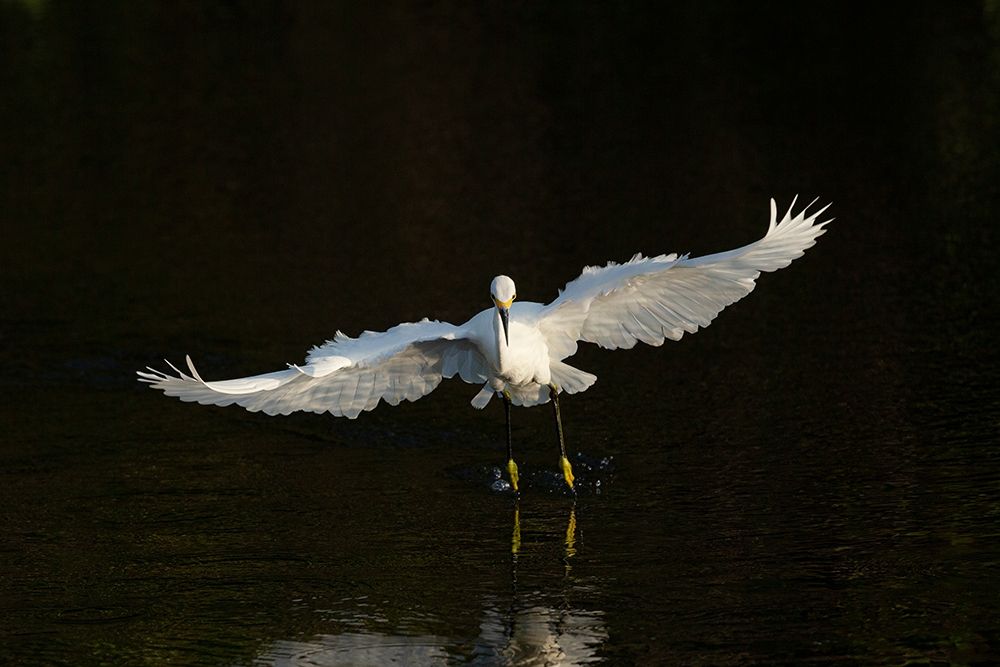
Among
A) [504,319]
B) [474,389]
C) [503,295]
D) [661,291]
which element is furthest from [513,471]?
[474,389]

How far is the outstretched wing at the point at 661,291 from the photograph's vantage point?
1059cm

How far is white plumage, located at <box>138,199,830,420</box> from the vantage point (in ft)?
34.6

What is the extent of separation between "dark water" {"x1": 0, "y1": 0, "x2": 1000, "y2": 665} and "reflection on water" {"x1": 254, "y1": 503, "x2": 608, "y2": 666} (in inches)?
0.9

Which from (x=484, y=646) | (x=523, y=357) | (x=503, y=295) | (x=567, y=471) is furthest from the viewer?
(x=567, y=471)

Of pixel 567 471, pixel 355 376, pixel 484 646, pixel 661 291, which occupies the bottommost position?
pixel 484 646

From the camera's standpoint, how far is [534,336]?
11.2 metres

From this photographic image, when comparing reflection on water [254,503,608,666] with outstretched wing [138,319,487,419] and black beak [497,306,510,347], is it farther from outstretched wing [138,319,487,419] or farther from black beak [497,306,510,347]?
black beak [497,306,510,347]

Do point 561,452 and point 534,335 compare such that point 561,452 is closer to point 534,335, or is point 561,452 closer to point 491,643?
point 534,335

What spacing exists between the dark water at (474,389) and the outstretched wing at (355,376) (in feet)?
A: 2.34

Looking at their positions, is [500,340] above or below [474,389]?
below

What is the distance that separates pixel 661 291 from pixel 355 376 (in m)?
2.07

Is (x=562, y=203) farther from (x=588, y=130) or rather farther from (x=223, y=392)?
(x=223, y=392)

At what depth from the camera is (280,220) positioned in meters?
21.3

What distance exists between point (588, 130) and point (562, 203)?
16.5ft
